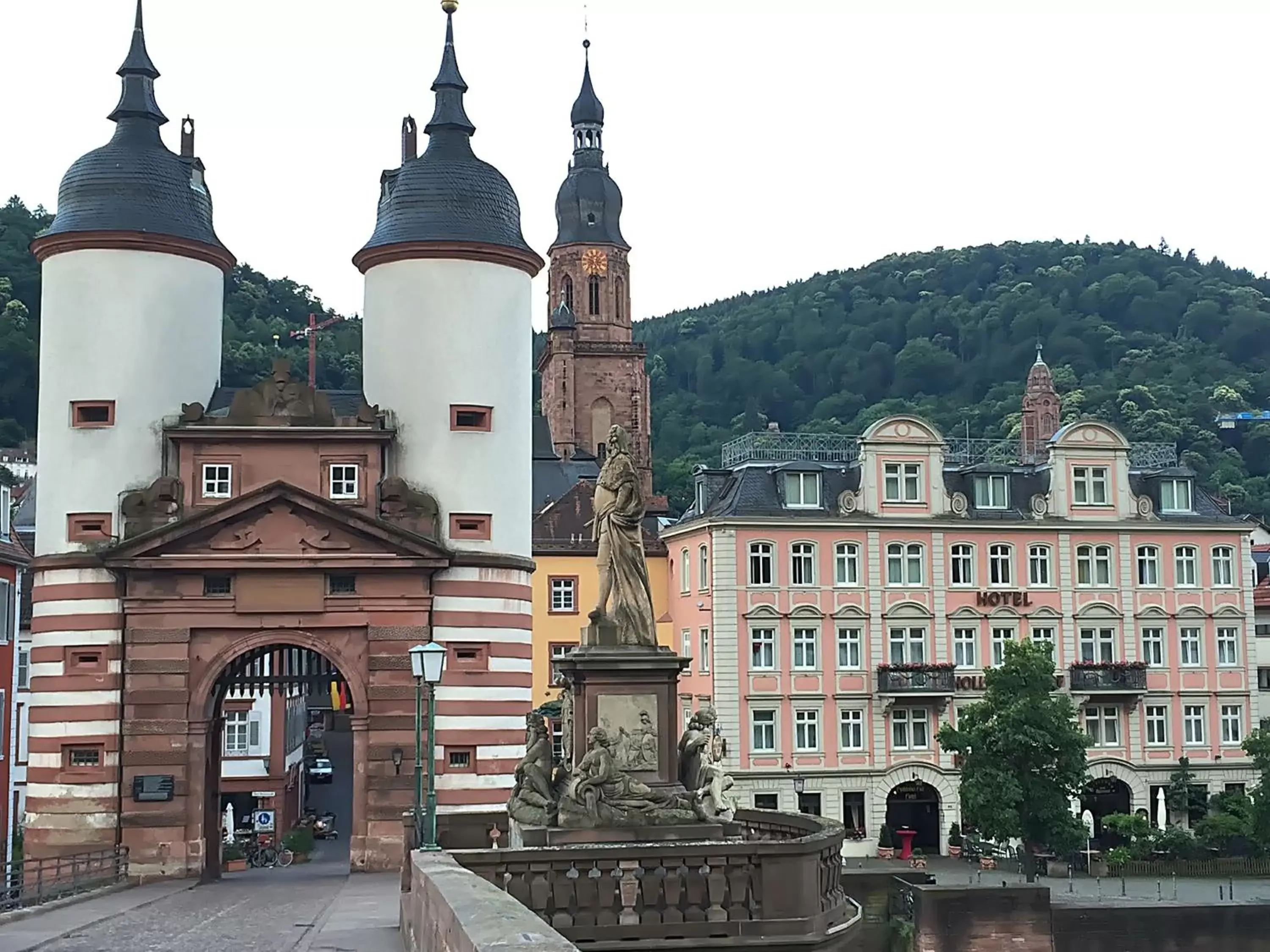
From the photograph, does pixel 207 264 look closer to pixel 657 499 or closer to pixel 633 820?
pixel 633 820

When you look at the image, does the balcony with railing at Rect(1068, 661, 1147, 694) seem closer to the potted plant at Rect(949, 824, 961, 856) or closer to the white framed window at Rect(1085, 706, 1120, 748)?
the white framed window at Rect(1085, 706, 1120, 748)

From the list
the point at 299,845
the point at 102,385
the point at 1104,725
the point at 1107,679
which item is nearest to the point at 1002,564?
the point at 1107,679

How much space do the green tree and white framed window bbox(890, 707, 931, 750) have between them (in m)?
4.21

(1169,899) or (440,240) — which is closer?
(440,240)

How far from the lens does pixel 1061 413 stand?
12625 centimetres

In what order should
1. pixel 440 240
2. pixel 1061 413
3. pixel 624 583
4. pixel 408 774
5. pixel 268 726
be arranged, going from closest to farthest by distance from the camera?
pixel 624 583 < pixel 408 774 < pixel 440 240 < pixel 268 726 < pixel 1061 413

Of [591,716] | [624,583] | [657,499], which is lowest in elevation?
[591,716]

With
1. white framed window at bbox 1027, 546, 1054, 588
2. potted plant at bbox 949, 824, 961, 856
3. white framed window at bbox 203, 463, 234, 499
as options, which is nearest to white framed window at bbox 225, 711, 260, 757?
white framed window at bbox 203, 463, 234, 499

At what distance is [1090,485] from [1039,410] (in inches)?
949

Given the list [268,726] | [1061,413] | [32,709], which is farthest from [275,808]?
[1061,413]

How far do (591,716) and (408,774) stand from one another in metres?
16.8

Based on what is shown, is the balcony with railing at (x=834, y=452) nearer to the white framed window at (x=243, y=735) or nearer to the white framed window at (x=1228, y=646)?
the white framed window at (x=1228, y=646)

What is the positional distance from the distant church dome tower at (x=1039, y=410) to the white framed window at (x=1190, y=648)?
1751cm

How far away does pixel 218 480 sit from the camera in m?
40.3
